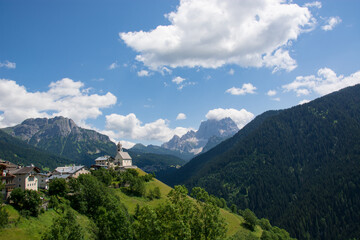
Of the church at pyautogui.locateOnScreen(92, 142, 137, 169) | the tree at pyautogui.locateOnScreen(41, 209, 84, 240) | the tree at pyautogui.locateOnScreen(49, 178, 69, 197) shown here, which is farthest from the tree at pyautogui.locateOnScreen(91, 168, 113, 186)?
the tree at pyautogui.locateOnScreen(41, 209, 84, 240)

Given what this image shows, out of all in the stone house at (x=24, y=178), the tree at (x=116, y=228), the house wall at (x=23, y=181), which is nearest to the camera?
the tree at (x=116, y=228)

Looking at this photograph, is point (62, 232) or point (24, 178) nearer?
point (62, 232)

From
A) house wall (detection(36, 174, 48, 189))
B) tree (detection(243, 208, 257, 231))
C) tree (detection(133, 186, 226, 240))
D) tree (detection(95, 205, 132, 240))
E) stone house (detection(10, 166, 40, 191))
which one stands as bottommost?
tree (detection(243, 208, 257, 231))

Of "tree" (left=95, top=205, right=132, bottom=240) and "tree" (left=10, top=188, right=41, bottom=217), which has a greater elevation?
"tree" (left=10, top=188, right=41, bottom=217)

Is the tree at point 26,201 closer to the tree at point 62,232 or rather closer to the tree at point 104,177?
the tree at point 62,232

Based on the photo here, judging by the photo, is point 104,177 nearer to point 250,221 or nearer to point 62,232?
point 62,232

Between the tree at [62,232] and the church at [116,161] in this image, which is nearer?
the tree at [62,232]

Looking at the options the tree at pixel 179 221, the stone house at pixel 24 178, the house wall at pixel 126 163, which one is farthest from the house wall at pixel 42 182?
the tree at pixel 179 221

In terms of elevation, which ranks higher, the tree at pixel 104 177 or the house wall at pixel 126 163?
the house wall at pixel 126 163

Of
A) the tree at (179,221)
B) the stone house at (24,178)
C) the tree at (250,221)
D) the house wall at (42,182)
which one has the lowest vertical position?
the tree at (250,221)

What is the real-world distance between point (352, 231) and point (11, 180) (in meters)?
233

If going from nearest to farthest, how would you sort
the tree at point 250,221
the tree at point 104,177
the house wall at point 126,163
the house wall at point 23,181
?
the house wall at point 23,181 → the tree at point 104,177 → the tree at point 250,221 → the house wall at point 126,163

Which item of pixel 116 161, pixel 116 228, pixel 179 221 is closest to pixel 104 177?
pixel 116 161

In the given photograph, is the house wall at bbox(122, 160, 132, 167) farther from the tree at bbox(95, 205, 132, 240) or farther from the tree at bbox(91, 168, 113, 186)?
the tree at bbox(95, 205, 132, 240)
